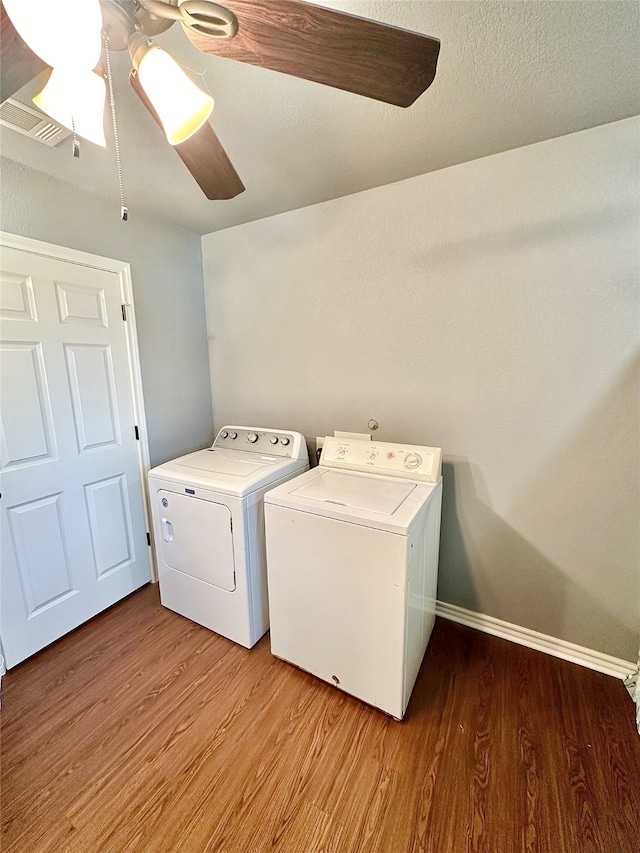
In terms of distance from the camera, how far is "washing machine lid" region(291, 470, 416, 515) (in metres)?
1.39

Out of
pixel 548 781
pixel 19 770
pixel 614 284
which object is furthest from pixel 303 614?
pixel 614 284

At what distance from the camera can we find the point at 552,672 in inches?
62.9

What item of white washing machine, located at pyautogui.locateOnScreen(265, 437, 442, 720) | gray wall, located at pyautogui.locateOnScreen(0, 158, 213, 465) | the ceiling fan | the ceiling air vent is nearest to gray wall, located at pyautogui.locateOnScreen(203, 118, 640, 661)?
white washing machine, located at pyautogui.locateOnScreen(265, 437, 442, 720)

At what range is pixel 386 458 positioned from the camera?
1771 mm

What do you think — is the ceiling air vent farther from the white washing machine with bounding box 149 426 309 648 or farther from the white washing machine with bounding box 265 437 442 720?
the white washing machine with bounding box 265 437 442 720

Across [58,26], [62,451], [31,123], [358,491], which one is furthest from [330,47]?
[62,451]

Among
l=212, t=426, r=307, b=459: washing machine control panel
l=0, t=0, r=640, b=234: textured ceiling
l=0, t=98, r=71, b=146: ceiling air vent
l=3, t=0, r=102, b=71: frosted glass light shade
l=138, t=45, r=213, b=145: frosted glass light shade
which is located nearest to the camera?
l=3, t=0, r=102, b=71: frosted glass light shade

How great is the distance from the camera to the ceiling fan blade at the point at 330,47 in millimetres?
692

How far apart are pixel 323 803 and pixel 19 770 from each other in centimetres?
109

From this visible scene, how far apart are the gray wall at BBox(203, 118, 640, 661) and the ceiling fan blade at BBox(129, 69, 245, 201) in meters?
0.83

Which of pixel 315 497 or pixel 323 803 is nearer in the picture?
pixel 323 803

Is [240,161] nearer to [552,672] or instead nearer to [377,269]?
[377,269]

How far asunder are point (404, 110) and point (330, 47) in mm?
726

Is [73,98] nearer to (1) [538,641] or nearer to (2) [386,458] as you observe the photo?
(2) [386,458]
